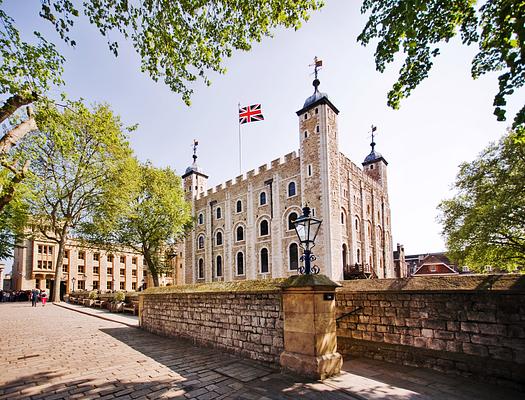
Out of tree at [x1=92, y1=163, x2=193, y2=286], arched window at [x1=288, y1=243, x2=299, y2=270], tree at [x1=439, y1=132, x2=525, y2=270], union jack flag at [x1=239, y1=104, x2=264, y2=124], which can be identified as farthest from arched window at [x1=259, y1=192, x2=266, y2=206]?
tree at [x1=439, y1=132, x2=525, y2=270]

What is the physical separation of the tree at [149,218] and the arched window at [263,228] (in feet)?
25.0

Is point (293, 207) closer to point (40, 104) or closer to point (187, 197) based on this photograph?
point (187, 197)

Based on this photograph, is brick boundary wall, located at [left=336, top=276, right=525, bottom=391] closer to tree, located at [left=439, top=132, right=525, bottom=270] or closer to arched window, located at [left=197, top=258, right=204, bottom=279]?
tree, located at [left=439, top=132, right=525, bottom=270]

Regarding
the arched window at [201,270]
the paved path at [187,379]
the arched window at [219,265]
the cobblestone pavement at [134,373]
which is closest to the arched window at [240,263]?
the arched window at [219,265]

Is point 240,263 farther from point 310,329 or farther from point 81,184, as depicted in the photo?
point 310,329

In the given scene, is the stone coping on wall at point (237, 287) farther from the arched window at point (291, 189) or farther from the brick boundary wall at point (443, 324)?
the arched window at point (291, 189)

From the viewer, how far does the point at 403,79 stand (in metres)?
6.38

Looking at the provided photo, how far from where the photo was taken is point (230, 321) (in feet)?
24.9

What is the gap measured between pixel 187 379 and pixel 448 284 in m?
5.37

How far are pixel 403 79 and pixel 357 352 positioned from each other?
6.44 meters

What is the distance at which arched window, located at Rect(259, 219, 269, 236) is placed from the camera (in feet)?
96.6

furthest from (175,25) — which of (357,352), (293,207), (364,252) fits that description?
(364,252)

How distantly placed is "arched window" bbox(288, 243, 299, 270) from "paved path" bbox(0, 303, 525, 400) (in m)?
18.7

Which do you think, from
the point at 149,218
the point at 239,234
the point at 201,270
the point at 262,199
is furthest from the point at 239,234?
the point at 149,218
